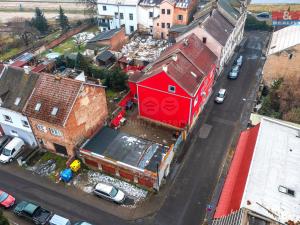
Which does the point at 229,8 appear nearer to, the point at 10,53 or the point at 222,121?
the point at 222,121

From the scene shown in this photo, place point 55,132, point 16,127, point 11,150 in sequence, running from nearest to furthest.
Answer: point 55,132, point 11,150, point 16,127

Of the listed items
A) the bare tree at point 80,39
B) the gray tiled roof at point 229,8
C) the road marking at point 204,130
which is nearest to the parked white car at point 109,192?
the road marking at point 204,130

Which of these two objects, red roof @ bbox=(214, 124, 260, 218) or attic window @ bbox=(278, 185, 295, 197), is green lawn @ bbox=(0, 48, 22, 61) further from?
attic window @ bbox=(278, 185, 295, 197)

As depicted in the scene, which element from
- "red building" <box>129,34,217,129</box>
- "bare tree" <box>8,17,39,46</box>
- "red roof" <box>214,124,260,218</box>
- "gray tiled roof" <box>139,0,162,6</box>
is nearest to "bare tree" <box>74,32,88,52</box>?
"bare tree" <box>8,17,39,46</box>

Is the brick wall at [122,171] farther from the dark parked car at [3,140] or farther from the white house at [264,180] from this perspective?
the dark parked car at [3,140]

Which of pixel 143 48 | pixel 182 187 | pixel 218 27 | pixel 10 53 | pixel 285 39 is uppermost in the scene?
pixel 218 27

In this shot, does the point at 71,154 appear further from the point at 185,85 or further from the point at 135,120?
the point at 185,85

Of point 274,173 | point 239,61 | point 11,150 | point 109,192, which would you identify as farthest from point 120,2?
point 274,173
